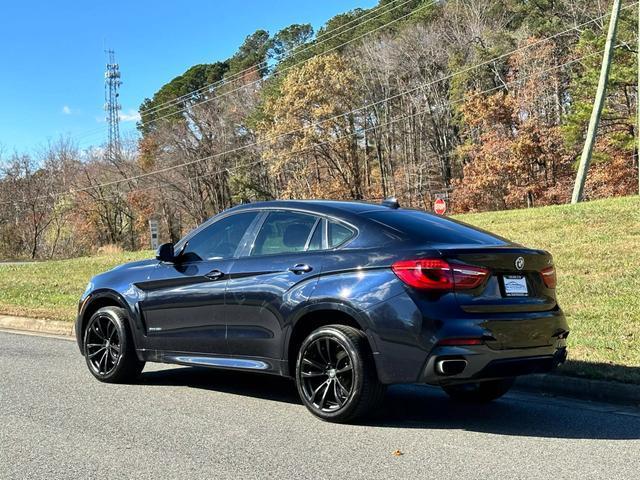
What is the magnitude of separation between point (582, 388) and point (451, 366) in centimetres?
205

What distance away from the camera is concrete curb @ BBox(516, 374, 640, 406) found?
602cm

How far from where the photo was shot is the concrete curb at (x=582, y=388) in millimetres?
6023

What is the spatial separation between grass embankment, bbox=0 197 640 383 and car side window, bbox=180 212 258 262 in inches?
131

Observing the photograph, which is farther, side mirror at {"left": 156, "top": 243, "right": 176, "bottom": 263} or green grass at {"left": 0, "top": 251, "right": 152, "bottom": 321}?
green grass at {"left": 0, "top": 251, "right": 152, "bottom": 321}

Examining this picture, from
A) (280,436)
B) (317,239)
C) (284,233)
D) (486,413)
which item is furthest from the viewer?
(284,233)

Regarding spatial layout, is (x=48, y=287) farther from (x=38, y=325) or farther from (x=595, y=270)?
(x=595, y=270)

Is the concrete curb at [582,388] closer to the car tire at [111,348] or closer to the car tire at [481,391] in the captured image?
the car tire at [481,391]

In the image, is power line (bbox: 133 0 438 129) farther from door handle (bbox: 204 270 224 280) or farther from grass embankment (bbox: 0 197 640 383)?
A: door handle (bbox: 204 270 224 280)

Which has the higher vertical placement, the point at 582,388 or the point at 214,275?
the point at 214,275

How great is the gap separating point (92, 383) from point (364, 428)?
3.20m

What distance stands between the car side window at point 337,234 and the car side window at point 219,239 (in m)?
0.94

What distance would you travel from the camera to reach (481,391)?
621 centimetres

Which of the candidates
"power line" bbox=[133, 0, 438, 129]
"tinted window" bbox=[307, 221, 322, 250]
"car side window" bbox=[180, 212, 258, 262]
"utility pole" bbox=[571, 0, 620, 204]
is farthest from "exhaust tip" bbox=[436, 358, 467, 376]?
"power line" bbox=[133, 0, 438, 129]

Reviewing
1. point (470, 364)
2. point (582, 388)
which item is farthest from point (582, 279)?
point (470, 364)
